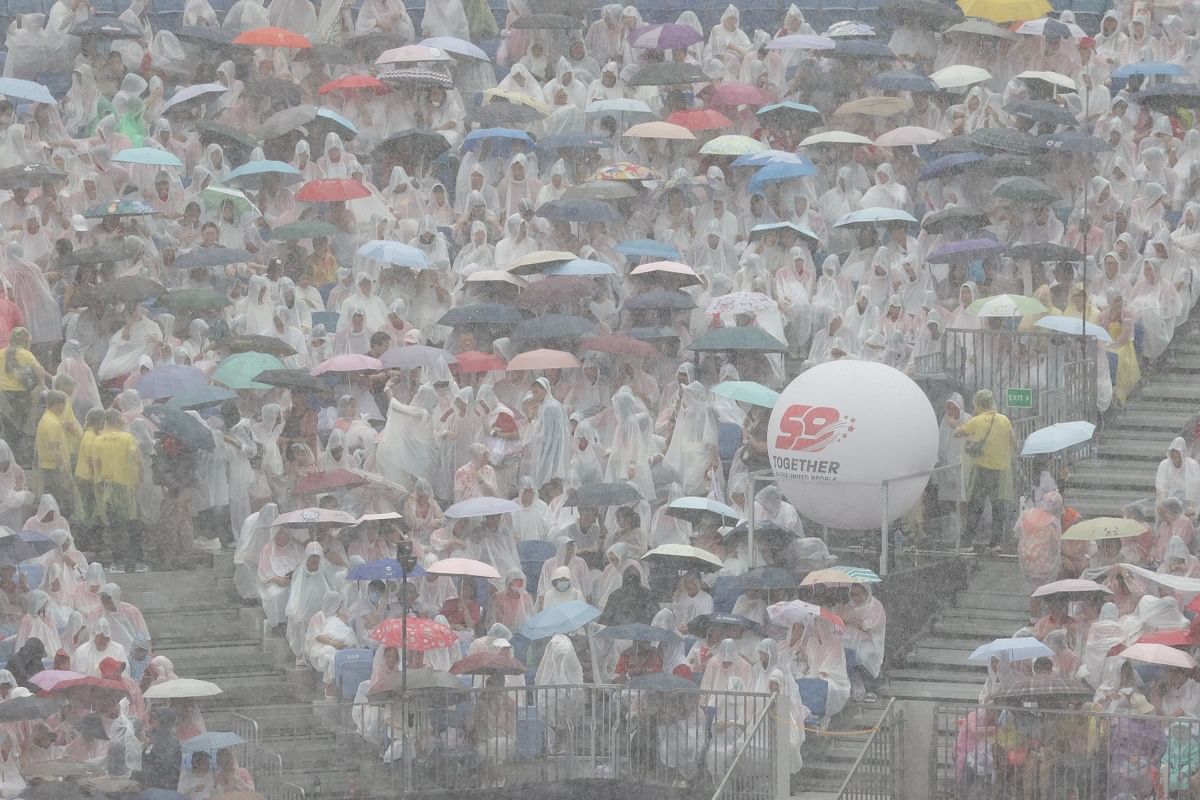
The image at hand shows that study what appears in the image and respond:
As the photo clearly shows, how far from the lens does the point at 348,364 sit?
30.4 m

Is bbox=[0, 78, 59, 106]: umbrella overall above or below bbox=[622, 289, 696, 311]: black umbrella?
above

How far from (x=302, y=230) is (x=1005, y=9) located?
933 cm

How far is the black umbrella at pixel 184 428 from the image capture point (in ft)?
Answer: 93.1

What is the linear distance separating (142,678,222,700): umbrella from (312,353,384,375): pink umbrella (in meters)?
5.56

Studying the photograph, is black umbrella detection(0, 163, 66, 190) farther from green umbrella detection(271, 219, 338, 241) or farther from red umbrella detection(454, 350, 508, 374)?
red umbrella detection(454, 350, 508, 374)

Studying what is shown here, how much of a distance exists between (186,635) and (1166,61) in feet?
50.8

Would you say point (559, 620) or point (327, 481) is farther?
point (327, 481)

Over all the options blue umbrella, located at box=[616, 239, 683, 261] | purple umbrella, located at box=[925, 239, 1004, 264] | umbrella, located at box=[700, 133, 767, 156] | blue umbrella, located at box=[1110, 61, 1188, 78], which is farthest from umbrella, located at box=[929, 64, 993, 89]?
blue umbrella, located at box=[616, 239, 683, 261]

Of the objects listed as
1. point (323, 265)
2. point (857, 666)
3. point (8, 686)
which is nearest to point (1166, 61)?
point (323, 265)

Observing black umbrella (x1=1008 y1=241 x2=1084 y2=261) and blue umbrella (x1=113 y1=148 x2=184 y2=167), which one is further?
blue umbrella (x1=113 y1=148 x2=184 y2=167)

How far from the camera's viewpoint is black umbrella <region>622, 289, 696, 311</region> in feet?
104

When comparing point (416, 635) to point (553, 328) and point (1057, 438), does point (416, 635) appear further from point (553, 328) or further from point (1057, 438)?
point (1057, 438)

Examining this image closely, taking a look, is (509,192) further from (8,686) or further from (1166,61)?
(8,686)

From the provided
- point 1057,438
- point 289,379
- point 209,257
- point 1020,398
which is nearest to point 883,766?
point 1057,438
